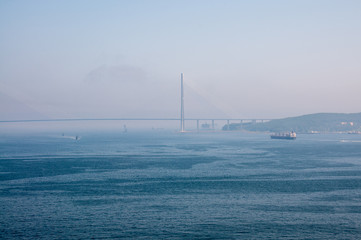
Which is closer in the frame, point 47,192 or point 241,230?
point 241,230

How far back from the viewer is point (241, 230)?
20531 millimetres

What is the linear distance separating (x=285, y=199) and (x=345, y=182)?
930 cm

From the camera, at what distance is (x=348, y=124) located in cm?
18775

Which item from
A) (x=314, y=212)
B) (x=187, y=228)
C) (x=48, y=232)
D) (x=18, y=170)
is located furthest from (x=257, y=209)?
(x=18, y=170)

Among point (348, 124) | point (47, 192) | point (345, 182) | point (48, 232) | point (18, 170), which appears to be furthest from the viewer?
point (348, 124)

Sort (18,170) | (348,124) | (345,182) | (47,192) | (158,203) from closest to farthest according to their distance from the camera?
(158,203) < (47,192) < (345,182) < (18,170) < (348,124)

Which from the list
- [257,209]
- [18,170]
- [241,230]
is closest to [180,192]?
[257,209]

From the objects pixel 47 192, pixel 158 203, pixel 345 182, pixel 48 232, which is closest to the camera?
pixel 48 232

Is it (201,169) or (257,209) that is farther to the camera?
(201,169)

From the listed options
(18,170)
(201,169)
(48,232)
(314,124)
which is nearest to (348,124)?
(314,124)

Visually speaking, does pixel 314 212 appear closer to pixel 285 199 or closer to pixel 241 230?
pixel 285 199

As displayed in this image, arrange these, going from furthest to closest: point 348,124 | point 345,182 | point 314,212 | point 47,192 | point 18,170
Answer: point 348,124
point 18,170
point 345,182
point 47,192
point 314,212

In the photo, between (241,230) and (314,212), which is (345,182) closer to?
(314,212)

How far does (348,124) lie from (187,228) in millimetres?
185001
